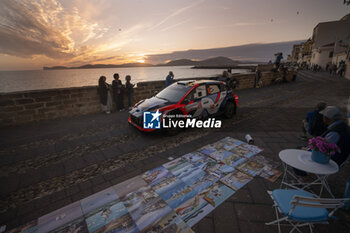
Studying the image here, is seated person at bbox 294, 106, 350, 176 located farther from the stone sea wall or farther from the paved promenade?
the stone sea wall

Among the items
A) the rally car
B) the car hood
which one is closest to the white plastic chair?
the rally car

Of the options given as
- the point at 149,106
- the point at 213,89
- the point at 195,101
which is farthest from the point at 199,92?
the point at 149,106

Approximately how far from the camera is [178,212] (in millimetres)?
2750

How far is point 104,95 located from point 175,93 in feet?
15.1

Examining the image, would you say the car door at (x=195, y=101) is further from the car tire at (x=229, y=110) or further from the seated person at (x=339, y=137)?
the seated person at (x=339, y=137)

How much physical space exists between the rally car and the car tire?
0.05 meters

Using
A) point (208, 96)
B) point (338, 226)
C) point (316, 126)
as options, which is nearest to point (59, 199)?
point (338, 226)

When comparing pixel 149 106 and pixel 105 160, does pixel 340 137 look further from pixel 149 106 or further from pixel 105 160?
pixel 105 160

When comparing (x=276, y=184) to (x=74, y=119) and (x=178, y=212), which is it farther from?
(x=74, y=119)

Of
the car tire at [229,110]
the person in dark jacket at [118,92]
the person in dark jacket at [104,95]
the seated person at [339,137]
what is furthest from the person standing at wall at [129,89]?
the seated person at [339,137]

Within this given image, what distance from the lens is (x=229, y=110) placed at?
7.53 metres

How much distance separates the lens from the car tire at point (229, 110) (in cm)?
742

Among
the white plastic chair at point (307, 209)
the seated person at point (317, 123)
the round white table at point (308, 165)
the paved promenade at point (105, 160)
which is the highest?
the seated person at point (317, 123)

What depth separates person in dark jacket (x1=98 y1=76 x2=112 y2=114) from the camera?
28.5 feet
